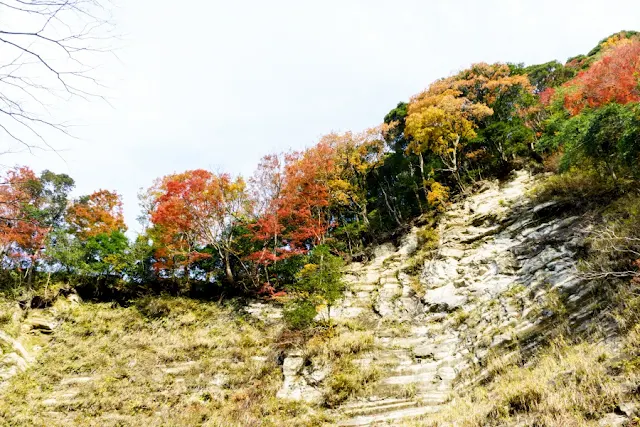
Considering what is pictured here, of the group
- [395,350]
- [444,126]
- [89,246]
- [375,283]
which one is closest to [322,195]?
[375,283]

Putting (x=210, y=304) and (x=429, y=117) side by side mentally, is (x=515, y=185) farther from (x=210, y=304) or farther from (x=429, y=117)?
(x=210, y=304)

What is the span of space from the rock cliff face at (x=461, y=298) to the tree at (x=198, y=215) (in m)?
7.90

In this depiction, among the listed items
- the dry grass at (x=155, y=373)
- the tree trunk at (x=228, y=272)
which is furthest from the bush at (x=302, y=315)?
the tree trunk at (x=228, y=272)

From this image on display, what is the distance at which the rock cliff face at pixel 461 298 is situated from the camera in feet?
29.5

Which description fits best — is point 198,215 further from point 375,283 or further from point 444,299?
point 444,299

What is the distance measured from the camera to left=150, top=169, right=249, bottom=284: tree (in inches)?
705

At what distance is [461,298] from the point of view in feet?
41.2

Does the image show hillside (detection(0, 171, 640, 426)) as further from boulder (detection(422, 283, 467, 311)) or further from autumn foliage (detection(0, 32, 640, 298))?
autumn foliage (detection(0, 32, 640, 298))

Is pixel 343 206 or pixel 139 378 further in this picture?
pixel 343 206

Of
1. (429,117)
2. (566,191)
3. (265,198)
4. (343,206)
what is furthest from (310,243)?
(566,191)

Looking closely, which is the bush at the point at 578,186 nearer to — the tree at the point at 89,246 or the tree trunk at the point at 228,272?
the tree trunk at the point at 228,272

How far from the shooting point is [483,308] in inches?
442

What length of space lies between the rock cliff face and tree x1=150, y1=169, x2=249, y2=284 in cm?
790

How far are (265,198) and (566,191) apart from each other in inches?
609
